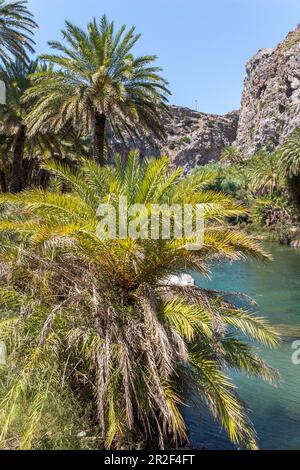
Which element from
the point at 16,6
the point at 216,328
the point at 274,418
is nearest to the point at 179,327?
Answer: the point at 216,328

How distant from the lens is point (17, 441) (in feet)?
20.7

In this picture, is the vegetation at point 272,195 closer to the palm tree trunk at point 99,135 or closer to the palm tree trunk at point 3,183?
the palm tree trunk at point 3,183

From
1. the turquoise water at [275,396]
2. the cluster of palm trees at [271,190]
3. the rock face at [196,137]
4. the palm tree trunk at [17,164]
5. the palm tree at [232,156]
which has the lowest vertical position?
the turquoise water at [275,396]

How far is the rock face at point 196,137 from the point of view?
8756cm

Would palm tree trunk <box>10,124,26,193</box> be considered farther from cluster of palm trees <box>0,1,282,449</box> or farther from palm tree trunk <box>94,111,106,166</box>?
cluster of palm trees <box>0,1,282,449</box>

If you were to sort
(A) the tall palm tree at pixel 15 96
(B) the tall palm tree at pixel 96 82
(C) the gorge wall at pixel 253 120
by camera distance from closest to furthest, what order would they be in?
(B) the tall palm tree at pixel 96 82, (A) the tall palm tree at pixel 15 96, (C) the gorge wall at pixel 253 120

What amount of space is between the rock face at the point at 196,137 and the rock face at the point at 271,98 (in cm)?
583

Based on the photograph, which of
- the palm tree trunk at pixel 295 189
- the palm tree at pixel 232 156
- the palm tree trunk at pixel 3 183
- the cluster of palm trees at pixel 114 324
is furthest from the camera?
the palm tree at pixel 232 156

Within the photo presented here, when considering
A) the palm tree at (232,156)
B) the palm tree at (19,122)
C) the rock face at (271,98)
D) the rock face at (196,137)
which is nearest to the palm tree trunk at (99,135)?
the palm tree at (19,122)

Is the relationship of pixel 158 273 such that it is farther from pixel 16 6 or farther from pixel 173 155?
pixel 173 155

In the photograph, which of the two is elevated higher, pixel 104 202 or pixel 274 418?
pixel 104 202

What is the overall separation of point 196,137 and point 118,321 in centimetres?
8525

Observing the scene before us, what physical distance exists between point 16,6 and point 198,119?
82.6m
